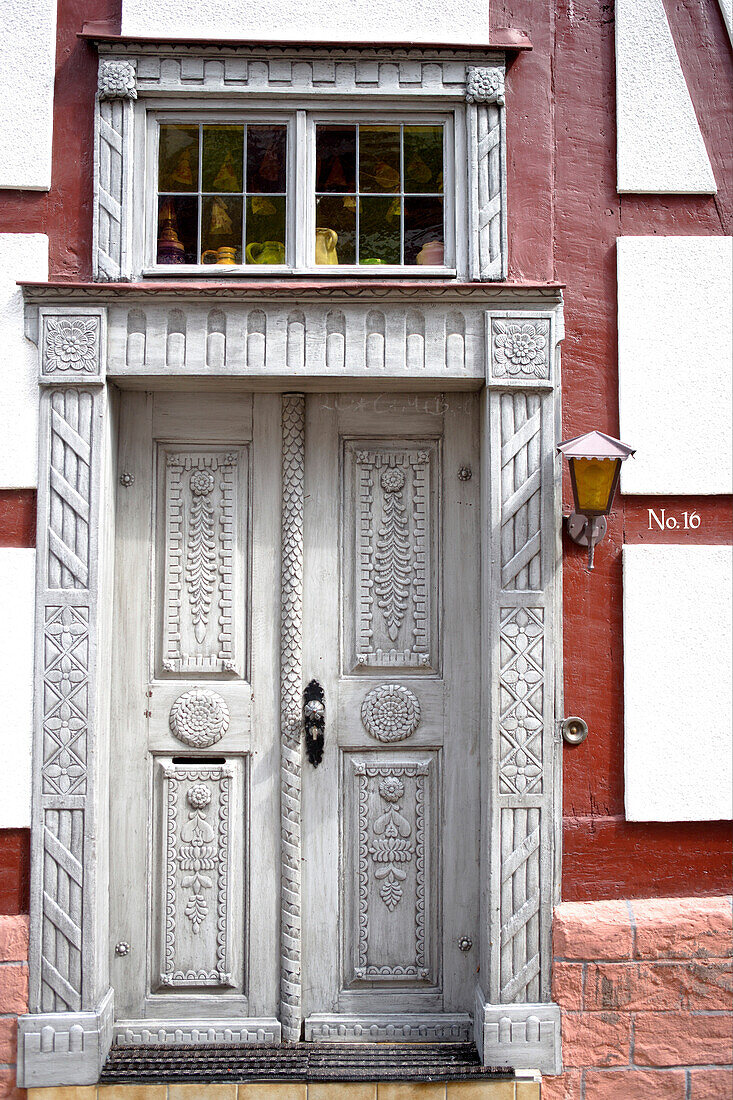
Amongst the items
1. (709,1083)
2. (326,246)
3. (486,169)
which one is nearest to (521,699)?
(709,1083)

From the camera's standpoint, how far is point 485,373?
3150 millimetres

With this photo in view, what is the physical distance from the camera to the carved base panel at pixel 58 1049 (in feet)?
9.91

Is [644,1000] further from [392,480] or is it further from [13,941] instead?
[13,941]

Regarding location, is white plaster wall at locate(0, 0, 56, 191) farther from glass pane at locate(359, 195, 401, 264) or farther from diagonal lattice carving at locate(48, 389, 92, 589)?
glass pane at locate(359, 195, 401, 264)

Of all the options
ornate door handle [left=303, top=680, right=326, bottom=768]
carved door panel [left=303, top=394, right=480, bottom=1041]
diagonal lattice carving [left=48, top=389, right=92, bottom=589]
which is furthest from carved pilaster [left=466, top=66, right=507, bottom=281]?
ornate door handle [left=303, top=680, right=326, bottom=768]

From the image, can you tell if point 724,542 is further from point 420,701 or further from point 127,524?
point 127,524

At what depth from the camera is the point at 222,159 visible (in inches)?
130

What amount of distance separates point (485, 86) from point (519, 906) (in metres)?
3.19

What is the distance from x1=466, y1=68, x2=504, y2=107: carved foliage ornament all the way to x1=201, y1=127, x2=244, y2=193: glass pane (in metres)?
0.93

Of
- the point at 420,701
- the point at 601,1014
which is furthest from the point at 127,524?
the point at 601,1014

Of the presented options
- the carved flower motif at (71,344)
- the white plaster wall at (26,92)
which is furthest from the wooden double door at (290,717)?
the white plaster wall at (26,92)

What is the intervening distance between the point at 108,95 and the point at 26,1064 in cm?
368

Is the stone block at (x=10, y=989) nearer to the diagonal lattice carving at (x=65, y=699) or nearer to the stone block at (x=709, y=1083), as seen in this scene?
the diagonal lattice carving at (x=65, y=699)

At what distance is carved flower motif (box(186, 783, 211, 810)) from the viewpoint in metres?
3.29
